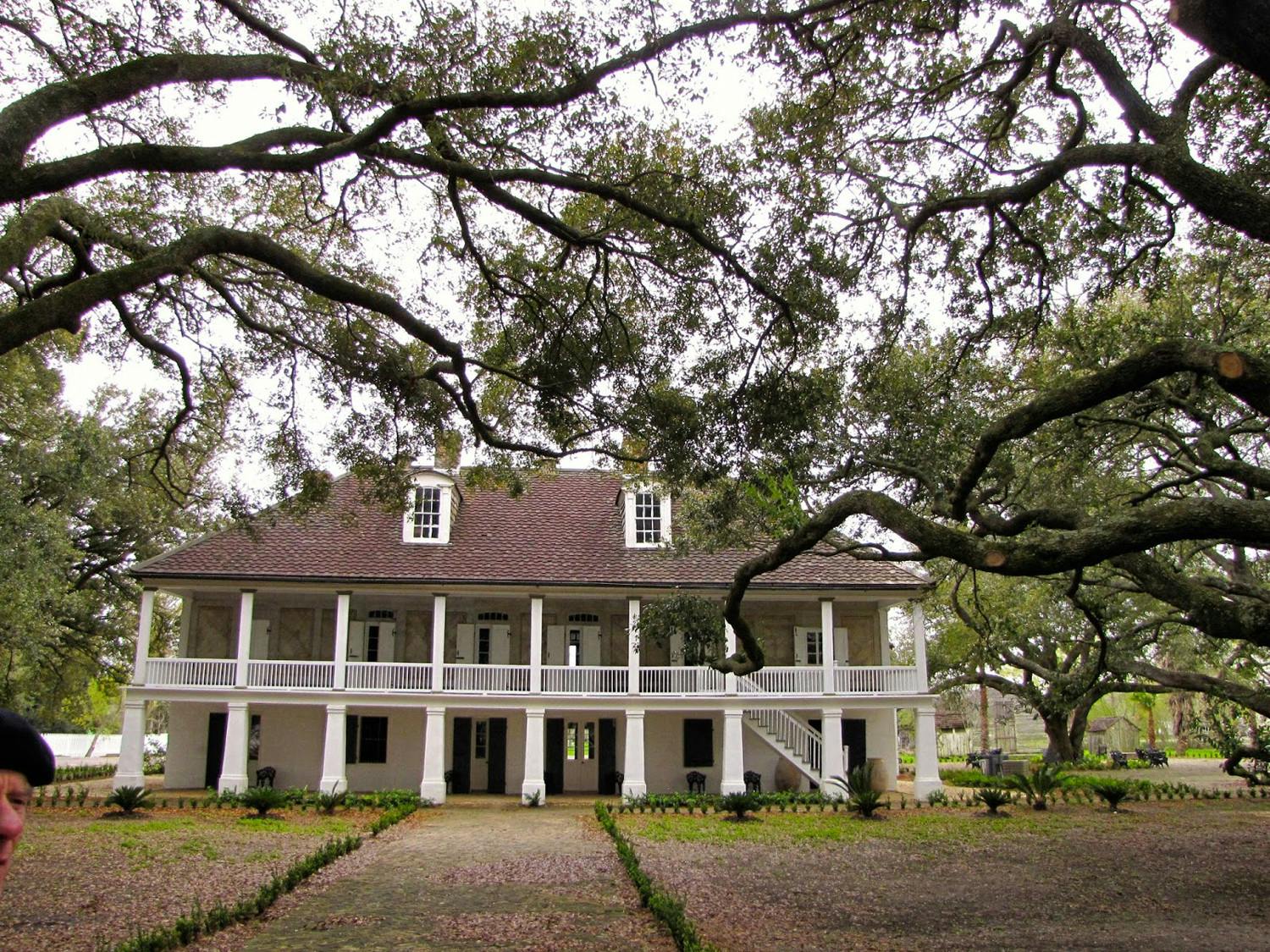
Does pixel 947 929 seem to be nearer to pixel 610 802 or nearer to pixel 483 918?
pixel 483 918

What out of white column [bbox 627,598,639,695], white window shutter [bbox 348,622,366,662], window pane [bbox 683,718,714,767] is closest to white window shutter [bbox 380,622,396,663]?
white window shutter [bbox 348,622,366,662]

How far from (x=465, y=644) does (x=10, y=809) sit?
24.0 m

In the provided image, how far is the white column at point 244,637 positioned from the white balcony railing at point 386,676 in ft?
7.76

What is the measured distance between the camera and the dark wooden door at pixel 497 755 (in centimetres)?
2472

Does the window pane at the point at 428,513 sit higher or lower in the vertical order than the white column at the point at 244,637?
higher

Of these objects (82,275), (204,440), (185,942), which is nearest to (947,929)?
(185,942)

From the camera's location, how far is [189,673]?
894 inches

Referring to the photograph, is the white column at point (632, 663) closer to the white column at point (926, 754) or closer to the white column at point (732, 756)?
the white column at point (732, 756)

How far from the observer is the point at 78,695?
32.4 metres

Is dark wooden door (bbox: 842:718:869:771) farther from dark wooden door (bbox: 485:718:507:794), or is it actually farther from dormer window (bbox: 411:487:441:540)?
dormer window (bbox: 411:487:441:540)

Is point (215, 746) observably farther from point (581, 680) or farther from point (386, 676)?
point (581, 680)

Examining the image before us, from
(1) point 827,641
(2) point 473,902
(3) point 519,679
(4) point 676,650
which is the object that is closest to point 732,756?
(4) point 676,650

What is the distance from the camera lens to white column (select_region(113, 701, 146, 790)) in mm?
21625

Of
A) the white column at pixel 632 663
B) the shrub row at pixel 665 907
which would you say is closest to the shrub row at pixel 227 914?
the shrub row at pixel 665 907
